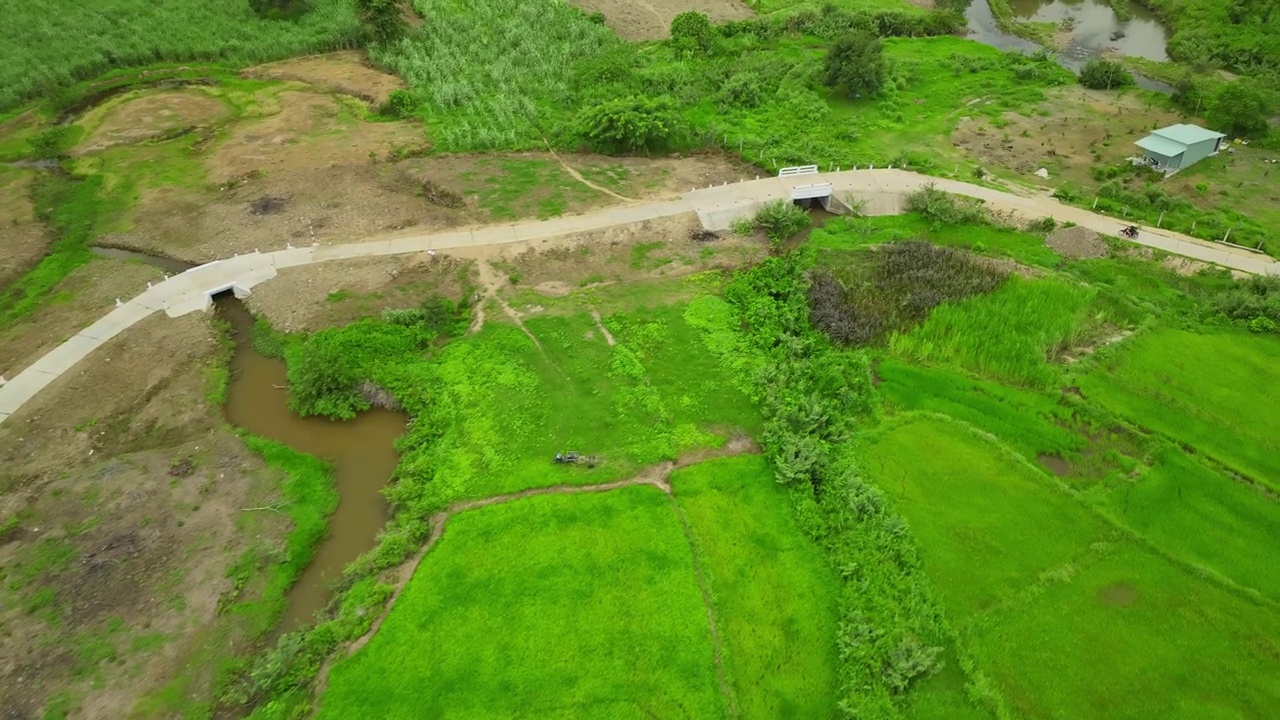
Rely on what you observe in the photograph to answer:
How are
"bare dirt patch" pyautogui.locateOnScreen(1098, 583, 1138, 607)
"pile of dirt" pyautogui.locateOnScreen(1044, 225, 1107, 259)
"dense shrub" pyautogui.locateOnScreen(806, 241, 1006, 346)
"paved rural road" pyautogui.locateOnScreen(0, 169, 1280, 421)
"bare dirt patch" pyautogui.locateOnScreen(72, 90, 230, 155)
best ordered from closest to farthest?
"bare dirt patch" pyautogui.locateOnScreen(1098, 583, 1138, 607), "paved rural road" pyautogui.locateOnScreen(0, 169, 1280, 421), "dense shrub" pyautogui.locateOnScreen(806, 241, 1006, 346), "pile of dirt" pyautogui.locateOnScreen(1044, 225, 1107, 259), "bare dirt patch" pyautogui.locateOnScreen(72, 90, 230, 155)

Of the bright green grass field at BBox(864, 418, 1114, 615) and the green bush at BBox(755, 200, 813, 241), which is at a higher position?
the green bush at BBox(755, 200, 813, 241)

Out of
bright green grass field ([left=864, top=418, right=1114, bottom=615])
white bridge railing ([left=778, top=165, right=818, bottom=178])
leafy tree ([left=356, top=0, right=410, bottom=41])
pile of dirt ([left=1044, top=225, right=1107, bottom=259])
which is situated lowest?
bright green grass field ([left=864, top=418, right=1114, bottom=615])

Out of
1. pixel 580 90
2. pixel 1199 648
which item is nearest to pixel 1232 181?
pixel 1199 648

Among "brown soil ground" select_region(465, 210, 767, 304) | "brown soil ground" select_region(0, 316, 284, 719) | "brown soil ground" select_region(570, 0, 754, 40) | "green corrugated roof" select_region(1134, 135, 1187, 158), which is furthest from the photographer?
"brown soil ground" select_region(570, 0, 754, 40)

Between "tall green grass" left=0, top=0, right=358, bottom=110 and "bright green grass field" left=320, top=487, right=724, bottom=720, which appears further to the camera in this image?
"tall green grass" left=0, top=0, right=358, bottom=110

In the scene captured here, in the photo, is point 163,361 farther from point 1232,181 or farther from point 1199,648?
point 1232,181

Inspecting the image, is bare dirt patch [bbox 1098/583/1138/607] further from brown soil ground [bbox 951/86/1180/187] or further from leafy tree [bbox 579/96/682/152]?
leafy tree [bbox 579/96/682/152]

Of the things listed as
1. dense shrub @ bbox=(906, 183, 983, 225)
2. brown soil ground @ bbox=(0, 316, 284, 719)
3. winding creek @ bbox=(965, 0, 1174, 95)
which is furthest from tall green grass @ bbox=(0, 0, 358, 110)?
winding creek @ bbox=(965, 0, 1174, 95)
